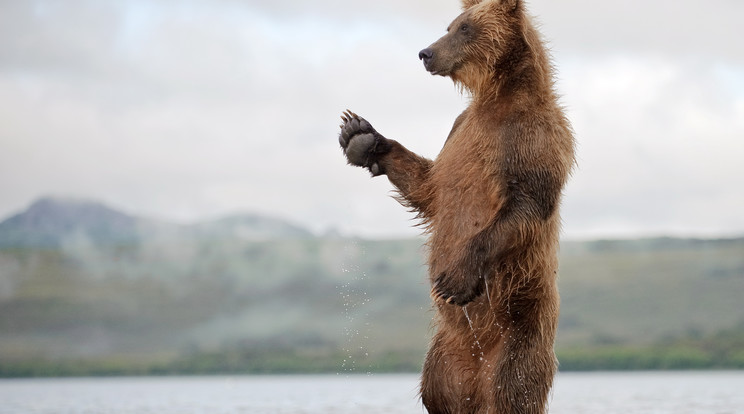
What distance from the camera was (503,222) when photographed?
659 centimetres

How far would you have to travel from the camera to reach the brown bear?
663cm

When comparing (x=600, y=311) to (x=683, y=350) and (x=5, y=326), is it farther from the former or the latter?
(x=5, y=326)

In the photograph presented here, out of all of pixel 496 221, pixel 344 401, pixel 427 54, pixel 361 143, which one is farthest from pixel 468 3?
pixel 344 401

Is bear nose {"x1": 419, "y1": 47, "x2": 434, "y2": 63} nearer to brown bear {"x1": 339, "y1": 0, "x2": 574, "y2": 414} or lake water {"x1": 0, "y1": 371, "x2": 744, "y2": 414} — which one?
brown bear {"x1": 339, "y1": 0, "x2": 574, "y2": 414}

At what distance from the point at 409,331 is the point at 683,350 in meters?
29.9

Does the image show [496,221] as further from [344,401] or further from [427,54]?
[344,401]

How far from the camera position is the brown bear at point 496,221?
663 centimetres

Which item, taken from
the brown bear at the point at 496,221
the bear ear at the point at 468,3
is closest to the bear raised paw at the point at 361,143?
the brown bear at the point at 496,221

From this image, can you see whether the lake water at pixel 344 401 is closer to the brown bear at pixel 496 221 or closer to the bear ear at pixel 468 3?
the brown bear at pixel 496 221

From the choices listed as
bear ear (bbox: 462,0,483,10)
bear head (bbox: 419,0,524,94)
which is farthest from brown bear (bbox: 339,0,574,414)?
Answer: bear ear (bbox: 462,0,483,10)

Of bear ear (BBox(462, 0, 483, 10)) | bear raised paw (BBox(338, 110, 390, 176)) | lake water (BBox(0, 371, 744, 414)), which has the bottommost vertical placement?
lake water (BBox(0, 371, 744, 414))

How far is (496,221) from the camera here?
661 centimetres

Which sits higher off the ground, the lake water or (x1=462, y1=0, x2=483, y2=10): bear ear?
(x1=462, y1=0, x2=483, y2=10): bear ear

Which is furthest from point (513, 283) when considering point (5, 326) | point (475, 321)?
point (5, 326)
